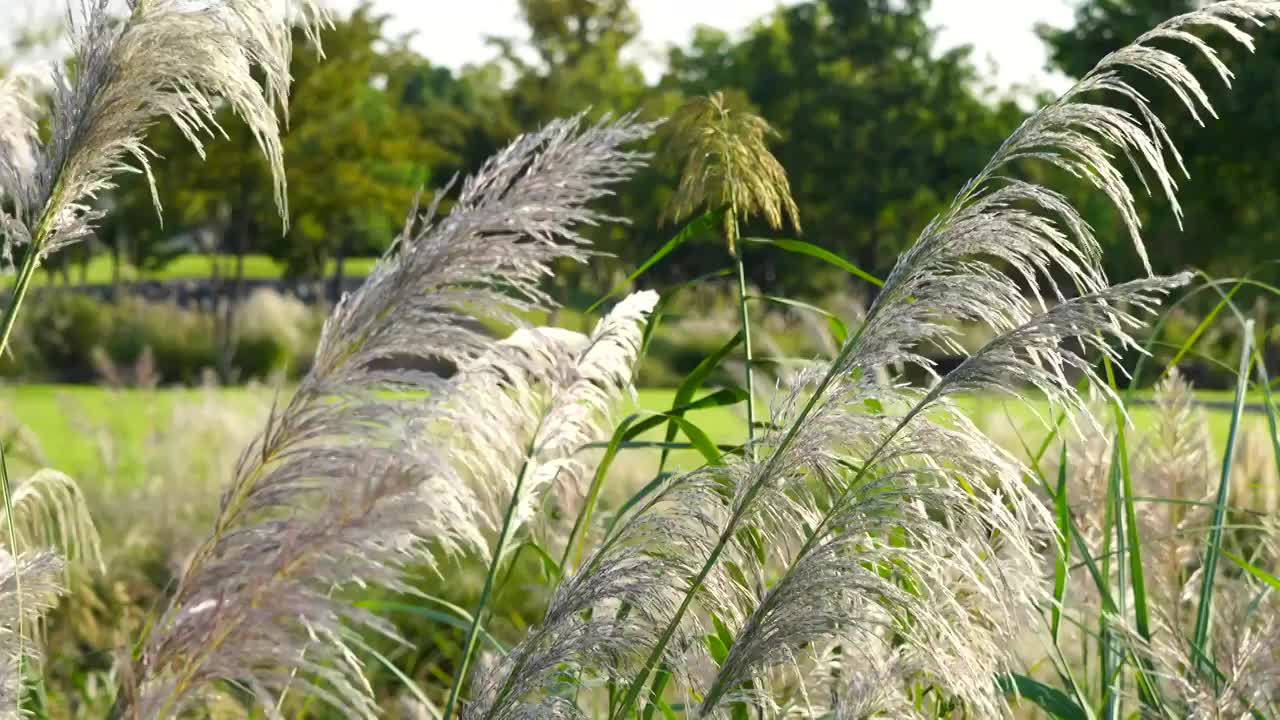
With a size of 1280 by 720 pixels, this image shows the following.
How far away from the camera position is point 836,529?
159cm

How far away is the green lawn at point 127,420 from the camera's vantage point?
7.71 m

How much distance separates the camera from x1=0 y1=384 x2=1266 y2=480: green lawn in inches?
304

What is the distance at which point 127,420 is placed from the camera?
52.5 feet

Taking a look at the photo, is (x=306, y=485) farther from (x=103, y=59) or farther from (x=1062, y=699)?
(x=1062, y=699)

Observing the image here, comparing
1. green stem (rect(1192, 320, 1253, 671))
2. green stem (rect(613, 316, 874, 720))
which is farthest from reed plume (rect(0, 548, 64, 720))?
green stem (rect(1192, 320, 1253, 671))

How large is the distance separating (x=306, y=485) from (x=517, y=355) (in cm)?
55

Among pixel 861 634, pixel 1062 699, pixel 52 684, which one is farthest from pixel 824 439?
pixel 52 684

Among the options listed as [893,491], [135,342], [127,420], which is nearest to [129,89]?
[893,491]

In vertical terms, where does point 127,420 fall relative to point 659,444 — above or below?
below

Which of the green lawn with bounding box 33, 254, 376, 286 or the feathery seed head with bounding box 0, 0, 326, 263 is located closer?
the feathery seed head with bounding box 0, 0, 326, 263

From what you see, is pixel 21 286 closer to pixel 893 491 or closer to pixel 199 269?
pixel 893 491

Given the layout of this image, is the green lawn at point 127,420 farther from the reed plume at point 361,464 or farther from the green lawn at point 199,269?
the green lawn at point 199,269

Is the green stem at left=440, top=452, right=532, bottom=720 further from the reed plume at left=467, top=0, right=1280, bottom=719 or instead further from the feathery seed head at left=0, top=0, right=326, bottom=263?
the feathery seed head at left=0, top=0, right=326, bottom=263

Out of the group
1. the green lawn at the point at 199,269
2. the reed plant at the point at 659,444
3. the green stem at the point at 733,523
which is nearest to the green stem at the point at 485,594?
the reed plant at the point at 659,444
